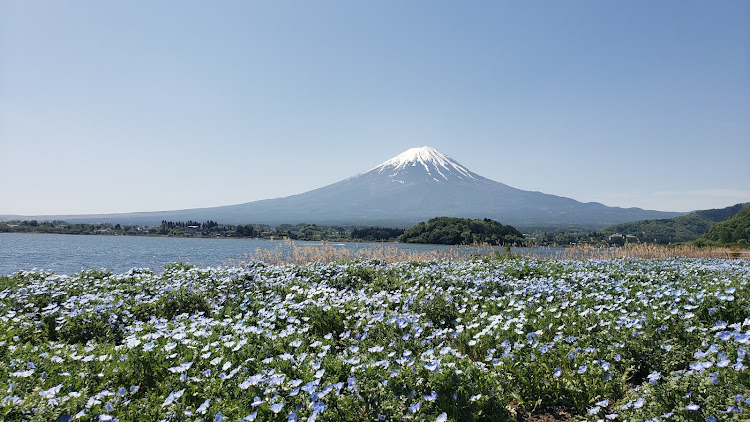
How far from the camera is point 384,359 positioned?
378 centimetres

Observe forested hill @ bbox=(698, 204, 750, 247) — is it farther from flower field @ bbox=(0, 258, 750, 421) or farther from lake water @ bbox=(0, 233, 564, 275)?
flower field @ bbox=(0, 258, 750, 421)

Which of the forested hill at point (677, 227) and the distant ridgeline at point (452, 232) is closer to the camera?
the distant ridgeline at point (452, 232)

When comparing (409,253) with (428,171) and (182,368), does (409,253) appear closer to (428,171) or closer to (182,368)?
(182,368)

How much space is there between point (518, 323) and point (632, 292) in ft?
8.98

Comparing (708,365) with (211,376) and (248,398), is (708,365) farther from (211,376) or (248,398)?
(211,376)

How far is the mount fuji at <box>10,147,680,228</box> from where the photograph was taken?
15100 cm

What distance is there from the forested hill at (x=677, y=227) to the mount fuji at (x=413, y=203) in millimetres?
58690

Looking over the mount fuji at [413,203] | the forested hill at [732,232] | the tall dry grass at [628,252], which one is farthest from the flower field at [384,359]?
the mount fuji at [413,203]

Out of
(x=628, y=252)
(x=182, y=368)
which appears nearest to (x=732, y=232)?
(x=628, y=252)

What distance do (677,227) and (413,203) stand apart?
10499cm

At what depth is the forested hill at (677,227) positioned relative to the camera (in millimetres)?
50362

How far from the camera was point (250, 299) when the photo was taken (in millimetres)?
6504

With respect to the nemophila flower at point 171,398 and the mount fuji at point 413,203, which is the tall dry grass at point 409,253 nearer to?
the nemophila flower at point 171,398

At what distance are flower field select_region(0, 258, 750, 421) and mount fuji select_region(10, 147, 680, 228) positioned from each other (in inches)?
5271
